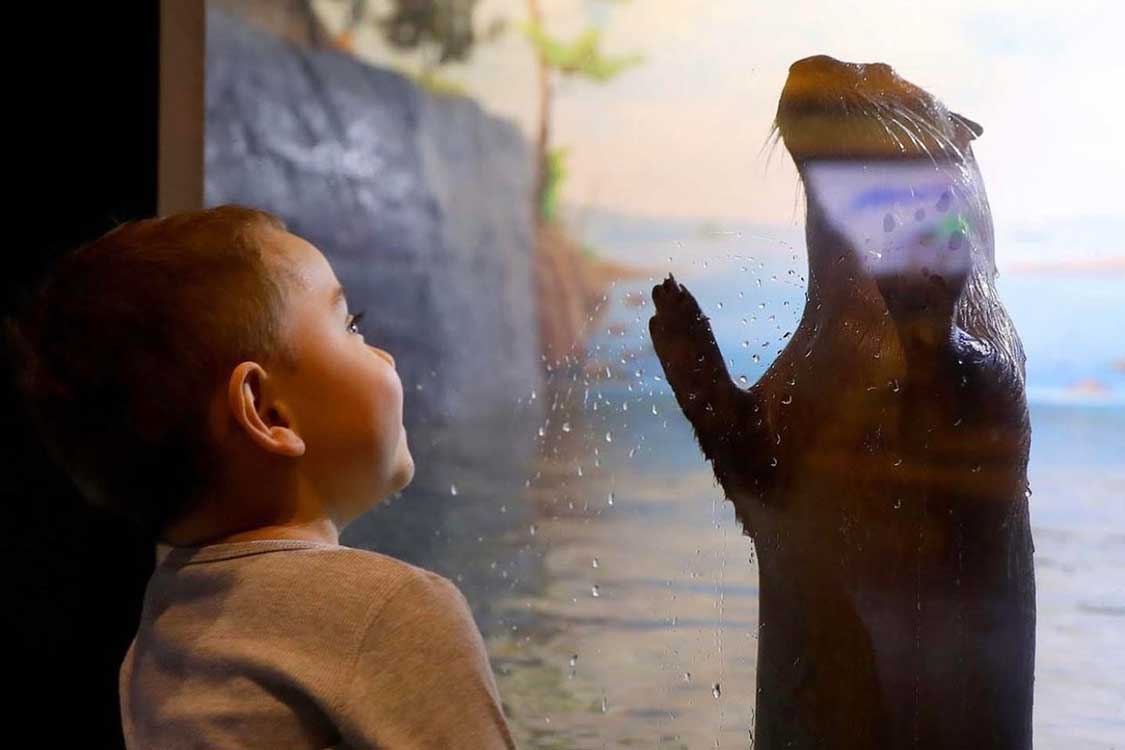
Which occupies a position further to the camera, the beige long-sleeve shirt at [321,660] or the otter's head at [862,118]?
the otter's head at [862,118]

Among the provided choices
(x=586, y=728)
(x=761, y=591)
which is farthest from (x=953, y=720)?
(x=586, y=728)

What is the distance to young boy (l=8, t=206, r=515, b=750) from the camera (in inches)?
33.3

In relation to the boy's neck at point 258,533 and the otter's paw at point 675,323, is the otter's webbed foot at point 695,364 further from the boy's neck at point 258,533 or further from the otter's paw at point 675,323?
the boy's neck at point 258,533

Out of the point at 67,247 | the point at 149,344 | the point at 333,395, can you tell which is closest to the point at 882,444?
the point at 333,395

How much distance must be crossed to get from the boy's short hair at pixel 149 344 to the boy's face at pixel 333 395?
0.06 feet

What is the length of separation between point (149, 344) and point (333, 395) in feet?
0.43

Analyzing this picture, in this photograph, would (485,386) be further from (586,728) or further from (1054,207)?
(1054,207)

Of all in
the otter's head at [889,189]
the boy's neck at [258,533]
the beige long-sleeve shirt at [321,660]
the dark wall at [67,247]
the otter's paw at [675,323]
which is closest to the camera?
the beige long-sleeve shirt at [321,660]

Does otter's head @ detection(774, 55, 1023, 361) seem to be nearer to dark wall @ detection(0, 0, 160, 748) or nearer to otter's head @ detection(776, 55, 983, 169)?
otter's head @ detection(776, 55, 983, 169)

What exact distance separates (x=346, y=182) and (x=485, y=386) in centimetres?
39

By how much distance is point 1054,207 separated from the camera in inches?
41.8

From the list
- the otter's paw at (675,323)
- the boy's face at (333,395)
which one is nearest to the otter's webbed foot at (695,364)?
the otter's paw at (675,323)

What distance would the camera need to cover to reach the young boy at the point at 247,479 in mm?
845

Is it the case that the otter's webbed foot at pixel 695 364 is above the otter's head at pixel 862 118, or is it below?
below
